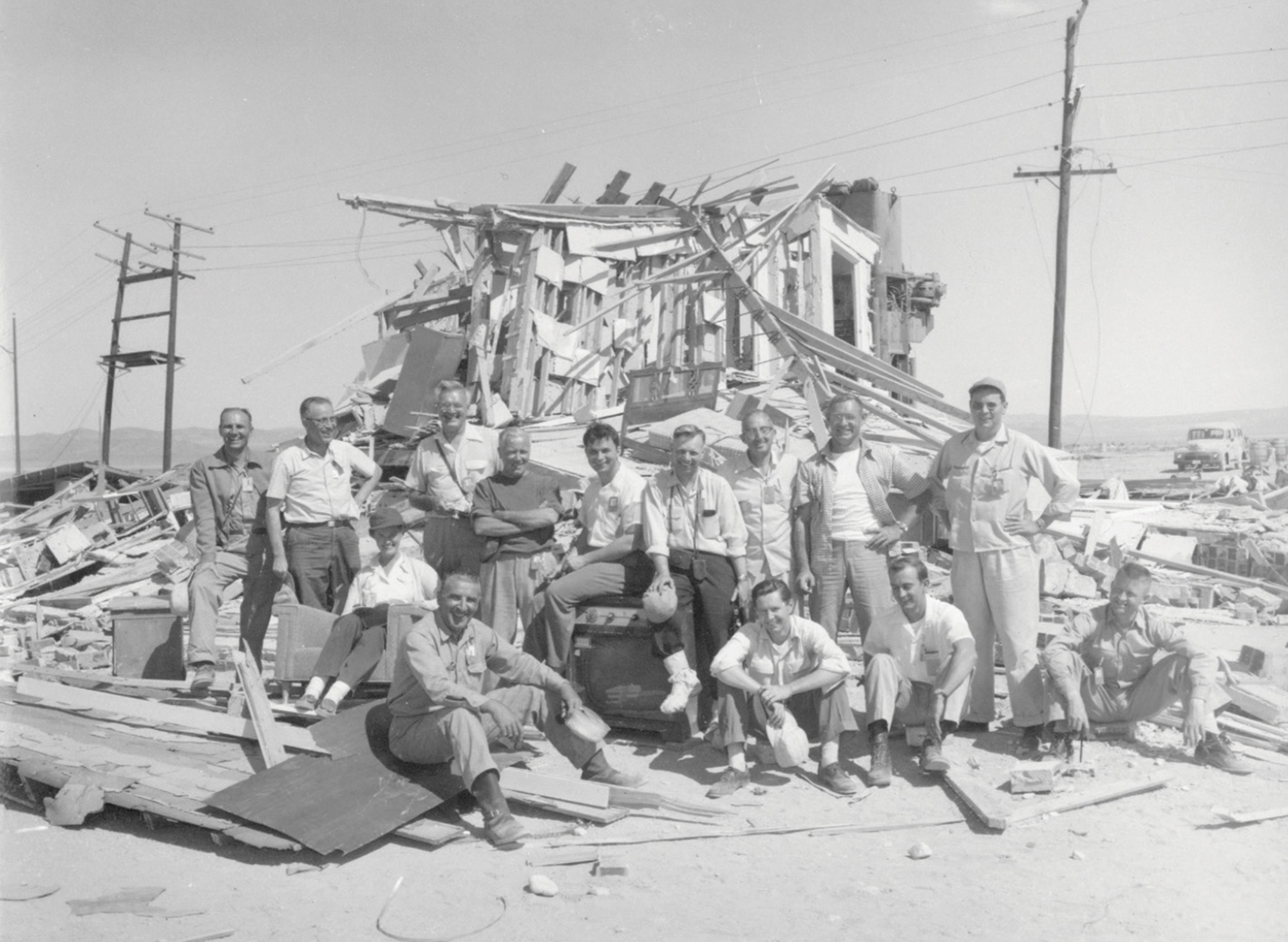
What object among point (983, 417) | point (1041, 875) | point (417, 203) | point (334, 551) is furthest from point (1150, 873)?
point (417, 203)

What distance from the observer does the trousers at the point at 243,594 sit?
655 centimetres

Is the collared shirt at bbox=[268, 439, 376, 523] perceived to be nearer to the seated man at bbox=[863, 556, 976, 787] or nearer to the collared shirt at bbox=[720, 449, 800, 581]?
the collared shirt at bbox=[720, 449, 800, 581]

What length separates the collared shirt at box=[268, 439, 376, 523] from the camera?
651cm

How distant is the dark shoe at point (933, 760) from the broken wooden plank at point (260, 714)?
3.23 meters

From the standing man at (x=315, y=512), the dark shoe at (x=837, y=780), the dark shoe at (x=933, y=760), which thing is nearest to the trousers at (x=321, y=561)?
the standing man at (x=315, y=512)

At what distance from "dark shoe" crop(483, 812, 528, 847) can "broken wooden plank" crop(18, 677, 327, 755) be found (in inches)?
43.6

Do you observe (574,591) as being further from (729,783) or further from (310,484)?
(310,484)

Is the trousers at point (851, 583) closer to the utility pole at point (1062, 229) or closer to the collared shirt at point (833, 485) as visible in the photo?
the collared shirt at point (833, 485)

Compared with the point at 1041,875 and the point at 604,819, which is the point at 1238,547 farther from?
the point at 604,819

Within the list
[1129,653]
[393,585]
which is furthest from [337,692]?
[1129,653]

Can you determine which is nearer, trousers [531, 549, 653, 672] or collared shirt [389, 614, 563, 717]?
collared shirt [389, 614, 563, 717]

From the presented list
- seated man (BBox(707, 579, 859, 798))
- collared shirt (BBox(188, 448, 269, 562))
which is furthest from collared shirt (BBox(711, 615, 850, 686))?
collared shirt (BBox(188, 448, 269, 562))

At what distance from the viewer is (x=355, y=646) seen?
6102 mm

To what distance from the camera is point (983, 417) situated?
575 cm
